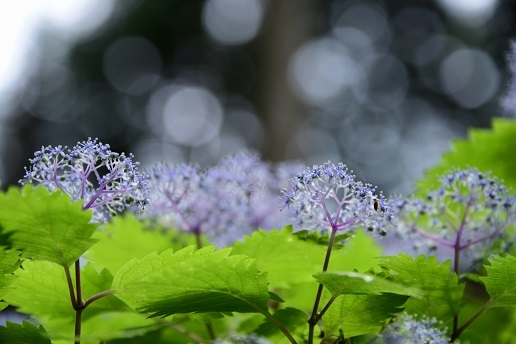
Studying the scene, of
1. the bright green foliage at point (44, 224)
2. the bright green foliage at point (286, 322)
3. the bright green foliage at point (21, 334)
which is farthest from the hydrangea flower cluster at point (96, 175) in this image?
the bright green foliage at point (286, 322)

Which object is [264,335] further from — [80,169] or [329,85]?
[329,85]

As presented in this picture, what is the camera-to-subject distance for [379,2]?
21156mm

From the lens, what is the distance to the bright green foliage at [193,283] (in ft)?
3.64

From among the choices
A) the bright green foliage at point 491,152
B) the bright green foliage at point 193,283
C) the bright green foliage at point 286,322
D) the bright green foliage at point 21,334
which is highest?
the bright green foliage at point 491,152

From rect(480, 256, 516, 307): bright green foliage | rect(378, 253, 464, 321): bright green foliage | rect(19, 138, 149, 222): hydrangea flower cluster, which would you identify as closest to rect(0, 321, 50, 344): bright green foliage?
rect(19, 138, 149, 222): hydrangea flower cluster

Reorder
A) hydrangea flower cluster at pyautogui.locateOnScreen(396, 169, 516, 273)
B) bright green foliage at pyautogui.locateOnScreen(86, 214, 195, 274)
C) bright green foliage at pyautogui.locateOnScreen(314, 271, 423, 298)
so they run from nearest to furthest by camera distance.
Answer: bright green foliage at pyautogui.locateOnScreen(314, 271, 423, 298) < hydrangea flower cluster at pyautogui.locateOnScreen(396, 169, 516, 273) < bright green foliage at pyautogui.locateOnScreen(86, 214, 195, 274)

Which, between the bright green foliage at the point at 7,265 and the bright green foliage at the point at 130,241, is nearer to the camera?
the bright green foliage at the point at 7,265

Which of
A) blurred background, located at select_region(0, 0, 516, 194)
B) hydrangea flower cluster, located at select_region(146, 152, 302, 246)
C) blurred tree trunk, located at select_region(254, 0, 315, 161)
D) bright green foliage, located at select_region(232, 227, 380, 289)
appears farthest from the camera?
blurred background, located at select_region(0, 0, 516, 194)

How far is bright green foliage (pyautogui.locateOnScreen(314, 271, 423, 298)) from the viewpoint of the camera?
104cm

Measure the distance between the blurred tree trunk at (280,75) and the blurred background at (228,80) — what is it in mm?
7289

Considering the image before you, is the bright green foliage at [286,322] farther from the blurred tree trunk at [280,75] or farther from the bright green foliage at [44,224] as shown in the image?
the blurred tree trunk at [280,75]

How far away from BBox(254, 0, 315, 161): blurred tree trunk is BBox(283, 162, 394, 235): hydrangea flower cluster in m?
6.09

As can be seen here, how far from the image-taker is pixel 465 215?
149cm

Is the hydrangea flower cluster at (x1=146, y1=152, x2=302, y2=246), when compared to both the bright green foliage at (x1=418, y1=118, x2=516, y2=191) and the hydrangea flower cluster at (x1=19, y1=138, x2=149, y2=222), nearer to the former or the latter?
the hydrangea flower cluster at (x1=19, y1=138, x2=149, y2=222)
